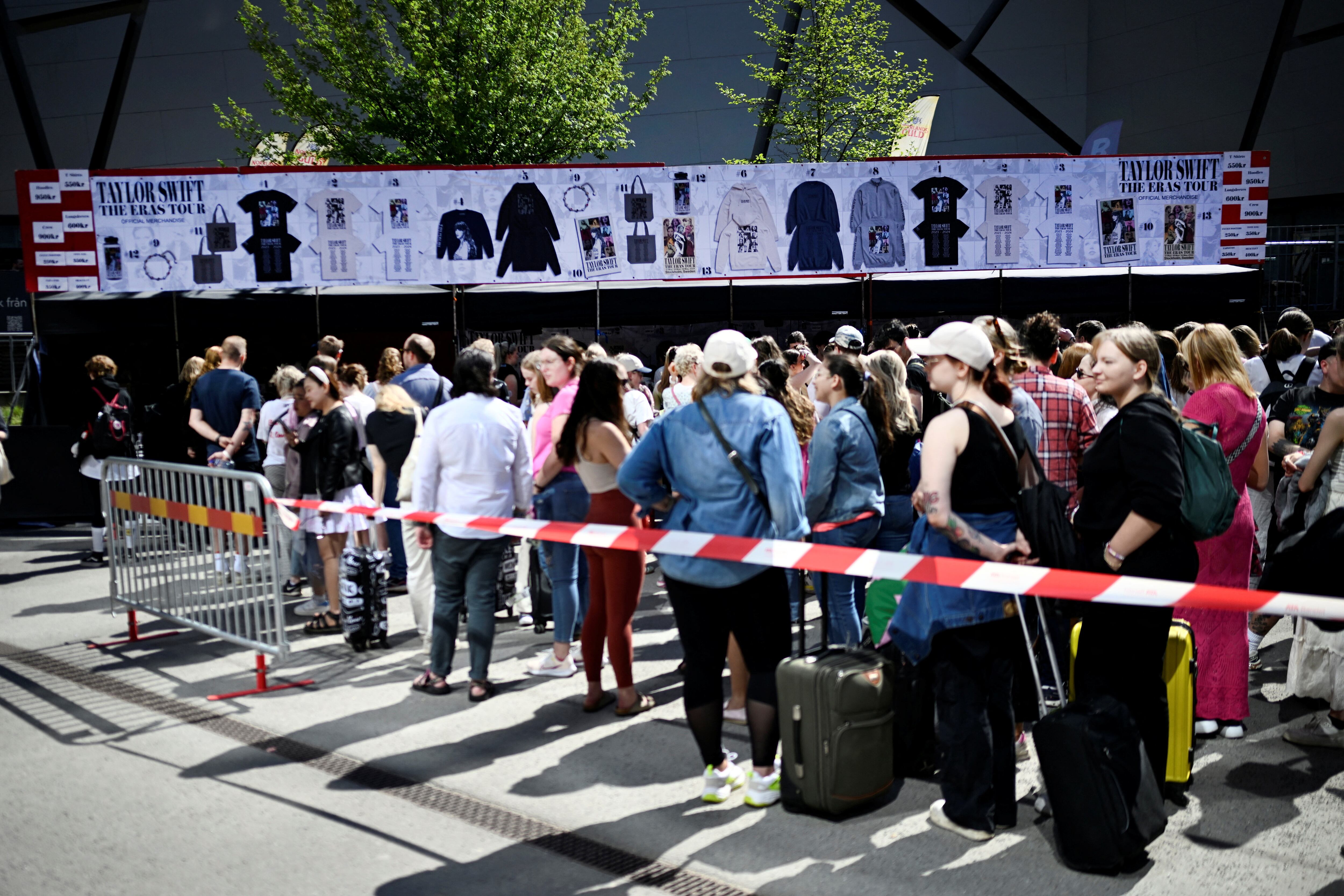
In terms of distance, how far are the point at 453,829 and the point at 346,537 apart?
142 inches

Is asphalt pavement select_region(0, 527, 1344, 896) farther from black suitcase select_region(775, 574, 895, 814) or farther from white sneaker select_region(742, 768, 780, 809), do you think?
black suitcase select_region(775, 574, 895, 814)

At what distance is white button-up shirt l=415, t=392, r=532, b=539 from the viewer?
5.87 meters

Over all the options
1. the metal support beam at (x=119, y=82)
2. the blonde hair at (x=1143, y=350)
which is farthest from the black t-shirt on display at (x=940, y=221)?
the metal support beam at (x=119, y=82)

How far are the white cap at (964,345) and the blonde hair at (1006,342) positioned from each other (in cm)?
51

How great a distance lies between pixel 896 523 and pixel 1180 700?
1983 millimetres

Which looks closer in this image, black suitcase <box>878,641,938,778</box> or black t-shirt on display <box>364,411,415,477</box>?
black suitcase <box>878,641,938,778</box>

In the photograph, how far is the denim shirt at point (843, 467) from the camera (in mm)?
5324

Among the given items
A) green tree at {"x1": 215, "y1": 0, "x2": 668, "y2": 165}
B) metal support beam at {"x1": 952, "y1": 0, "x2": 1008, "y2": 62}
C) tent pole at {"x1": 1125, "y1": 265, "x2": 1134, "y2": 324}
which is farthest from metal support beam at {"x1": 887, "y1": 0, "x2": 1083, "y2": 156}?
tent pole at {"x1": 1125, "y1": 265, "x2": 1134, "y2": 324}

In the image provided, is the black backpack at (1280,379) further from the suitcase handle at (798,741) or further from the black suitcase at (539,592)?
the black suitcase at (539,592)

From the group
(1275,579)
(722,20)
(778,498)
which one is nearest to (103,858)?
(778,498)

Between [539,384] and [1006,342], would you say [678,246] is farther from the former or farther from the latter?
[1006,342]

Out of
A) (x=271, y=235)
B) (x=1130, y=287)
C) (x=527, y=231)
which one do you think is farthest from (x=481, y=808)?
(x=1130, y=287)

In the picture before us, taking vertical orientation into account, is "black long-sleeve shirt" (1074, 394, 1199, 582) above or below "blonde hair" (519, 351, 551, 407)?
below

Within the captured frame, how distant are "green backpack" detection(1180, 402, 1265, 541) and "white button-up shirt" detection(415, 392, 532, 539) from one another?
134 inches
